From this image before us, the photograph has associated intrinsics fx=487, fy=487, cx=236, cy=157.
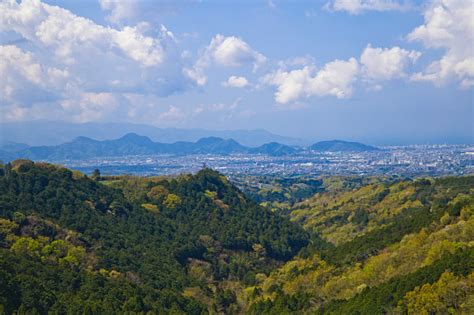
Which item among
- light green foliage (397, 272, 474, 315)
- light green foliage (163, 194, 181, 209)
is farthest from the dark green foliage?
light green foliage (163, 194, 181, 209)

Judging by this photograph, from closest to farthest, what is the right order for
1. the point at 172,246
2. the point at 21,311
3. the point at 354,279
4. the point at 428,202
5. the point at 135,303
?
the point at 21,311
the point at 135,303
the point at 354,279
the point at 172,246
the point at 428,202

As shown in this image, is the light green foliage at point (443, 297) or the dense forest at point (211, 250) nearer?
the light green foliage at point (443, 297)

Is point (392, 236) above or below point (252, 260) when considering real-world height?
above

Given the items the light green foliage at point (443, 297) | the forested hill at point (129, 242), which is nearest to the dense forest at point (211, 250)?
the light green foliage at point (443, 297)

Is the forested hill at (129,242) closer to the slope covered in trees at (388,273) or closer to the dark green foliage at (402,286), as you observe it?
the slope covered in trees at (388,273)

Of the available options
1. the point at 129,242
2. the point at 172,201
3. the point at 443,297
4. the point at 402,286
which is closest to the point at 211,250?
the point at 129,242

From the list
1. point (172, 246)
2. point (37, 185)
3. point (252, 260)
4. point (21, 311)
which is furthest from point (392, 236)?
point (37, 185)

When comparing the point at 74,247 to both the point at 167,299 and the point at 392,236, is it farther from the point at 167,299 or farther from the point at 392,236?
the point at 392,236
